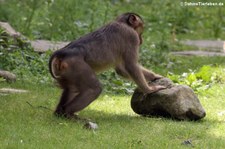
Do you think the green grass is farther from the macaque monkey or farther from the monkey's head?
the monkey's head

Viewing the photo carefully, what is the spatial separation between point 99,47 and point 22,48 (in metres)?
4.29

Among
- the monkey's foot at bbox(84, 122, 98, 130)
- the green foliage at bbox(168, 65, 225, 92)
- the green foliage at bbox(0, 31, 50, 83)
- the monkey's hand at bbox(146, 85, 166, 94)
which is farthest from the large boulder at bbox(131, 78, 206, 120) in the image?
the green foliage at bbox(0, 31, 50, 83)

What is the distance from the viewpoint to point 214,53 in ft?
49.3

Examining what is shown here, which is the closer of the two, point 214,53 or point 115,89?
point 115,89

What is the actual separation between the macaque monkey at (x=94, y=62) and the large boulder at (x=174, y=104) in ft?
0.47

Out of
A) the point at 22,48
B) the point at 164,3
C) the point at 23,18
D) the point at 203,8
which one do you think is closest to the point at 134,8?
the point at 164,3

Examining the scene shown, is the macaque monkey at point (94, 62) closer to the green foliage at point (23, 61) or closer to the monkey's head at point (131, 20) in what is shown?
the monkey's head at point (131, 20)

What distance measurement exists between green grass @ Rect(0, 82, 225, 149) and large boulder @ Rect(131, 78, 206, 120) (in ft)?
0.44

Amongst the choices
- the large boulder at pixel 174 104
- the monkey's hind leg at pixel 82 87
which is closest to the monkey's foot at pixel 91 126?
the monkey's hind leg at pixel 82 87

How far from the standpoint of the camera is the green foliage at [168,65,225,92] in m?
10.8

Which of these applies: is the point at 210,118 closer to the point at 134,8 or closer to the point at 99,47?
the point at 99,47

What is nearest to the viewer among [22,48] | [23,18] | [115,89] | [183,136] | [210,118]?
[183,136]

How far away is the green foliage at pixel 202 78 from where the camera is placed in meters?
10.8

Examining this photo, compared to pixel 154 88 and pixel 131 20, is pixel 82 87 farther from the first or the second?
pixel 131 20
